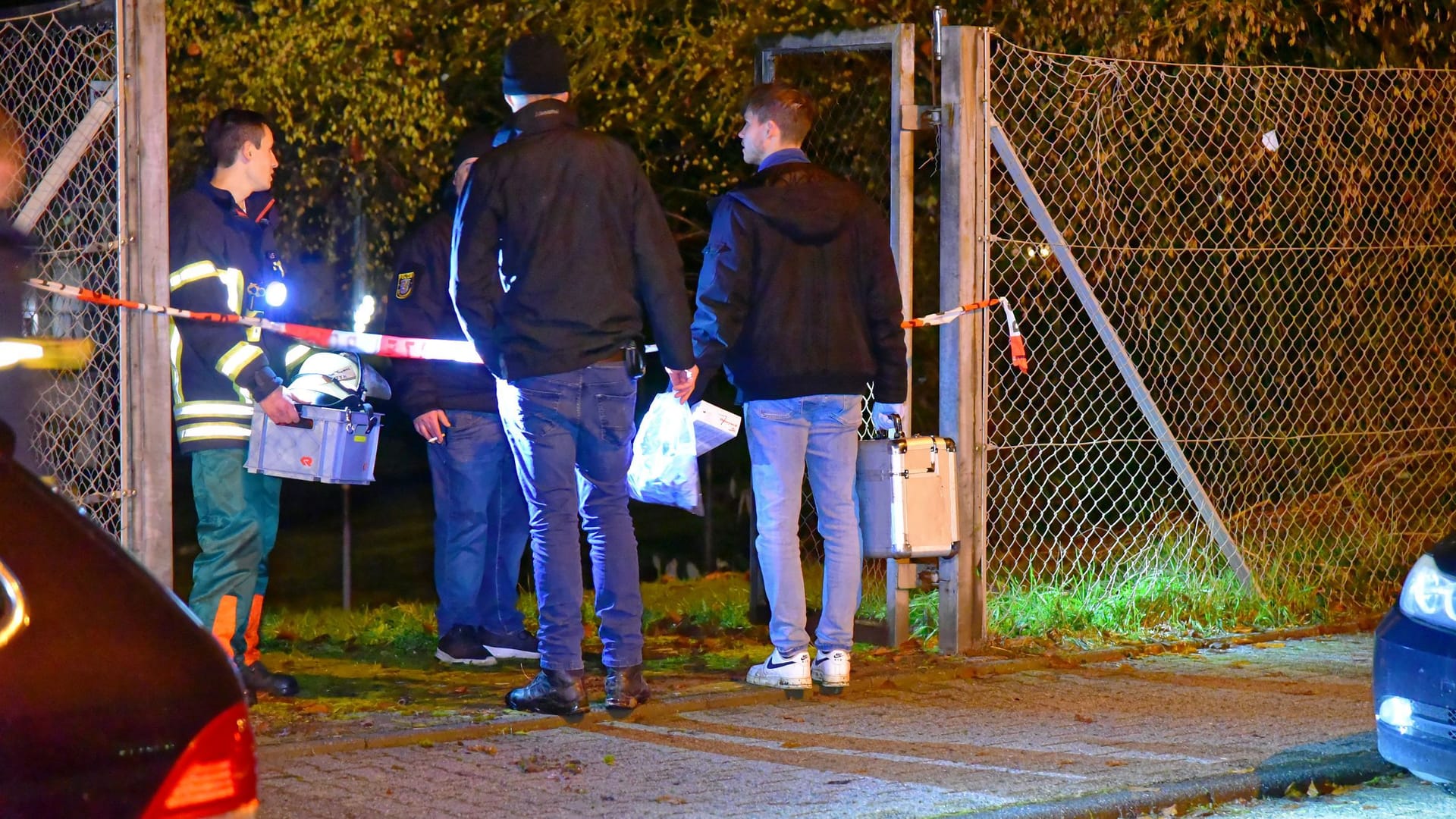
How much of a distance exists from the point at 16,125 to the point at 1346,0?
7.27 metres

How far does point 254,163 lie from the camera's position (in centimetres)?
600

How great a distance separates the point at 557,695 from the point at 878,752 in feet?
3.50

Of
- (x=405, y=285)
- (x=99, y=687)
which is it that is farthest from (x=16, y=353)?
(x=405, y=285)

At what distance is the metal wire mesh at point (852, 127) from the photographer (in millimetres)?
8125

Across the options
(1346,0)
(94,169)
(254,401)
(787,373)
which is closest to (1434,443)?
(1346,0)

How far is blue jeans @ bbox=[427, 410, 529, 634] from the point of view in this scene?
6805 mm

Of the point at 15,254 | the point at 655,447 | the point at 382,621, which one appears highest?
the point at 15,254

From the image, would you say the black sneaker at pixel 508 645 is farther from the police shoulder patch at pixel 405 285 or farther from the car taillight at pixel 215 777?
A: the car taillight at pixel 215 777

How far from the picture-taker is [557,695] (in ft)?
18.4

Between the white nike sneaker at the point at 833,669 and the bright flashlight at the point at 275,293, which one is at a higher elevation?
the bright flashlight at the point at 275,293

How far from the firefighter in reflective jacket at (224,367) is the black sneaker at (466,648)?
97 cm

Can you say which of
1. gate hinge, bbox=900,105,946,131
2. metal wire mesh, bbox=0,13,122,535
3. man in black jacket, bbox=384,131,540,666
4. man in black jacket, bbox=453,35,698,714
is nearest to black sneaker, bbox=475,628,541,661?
man in black jacket, bbox=384,131,540,666

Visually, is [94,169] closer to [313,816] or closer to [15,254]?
[15,254]

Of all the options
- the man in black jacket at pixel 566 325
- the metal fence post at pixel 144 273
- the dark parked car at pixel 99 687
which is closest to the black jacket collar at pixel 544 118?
the man in black jacket at pixel 566 325
